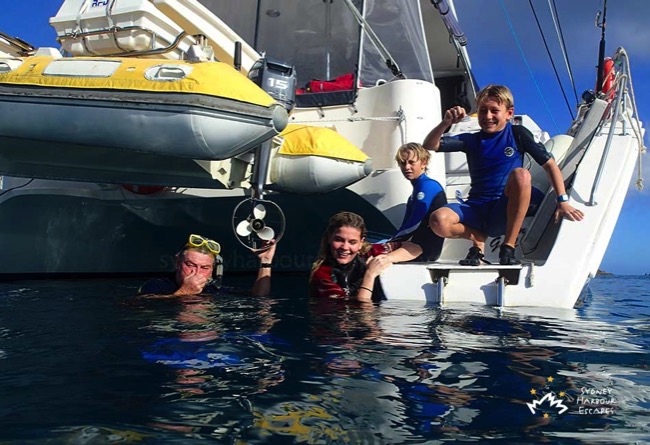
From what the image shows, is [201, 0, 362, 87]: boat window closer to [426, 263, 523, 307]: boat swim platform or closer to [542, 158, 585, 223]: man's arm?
[542, 158, 585, 223]: man's arm

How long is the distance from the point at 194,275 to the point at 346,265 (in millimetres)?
1005

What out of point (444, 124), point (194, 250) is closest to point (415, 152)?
point (444, 124)

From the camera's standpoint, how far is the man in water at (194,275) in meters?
3.78

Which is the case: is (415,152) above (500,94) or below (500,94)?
below

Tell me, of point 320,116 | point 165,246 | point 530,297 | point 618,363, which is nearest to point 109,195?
point 165,246

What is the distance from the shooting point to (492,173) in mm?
3924

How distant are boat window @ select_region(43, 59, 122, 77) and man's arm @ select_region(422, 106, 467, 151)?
2.23 meters

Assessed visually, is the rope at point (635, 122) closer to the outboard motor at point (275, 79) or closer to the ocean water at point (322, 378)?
the ocean water at point (322, 378)

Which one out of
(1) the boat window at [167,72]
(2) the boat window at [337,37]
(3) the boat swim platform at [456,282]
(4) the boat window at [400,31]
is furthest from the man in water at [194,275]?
(4) the boat window at [400,31]

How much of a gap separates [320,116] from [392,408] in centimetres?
486

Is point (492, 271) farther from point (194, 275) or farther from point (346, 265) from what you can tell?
point (194, 275)

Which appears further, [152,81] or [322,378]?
[152,81]

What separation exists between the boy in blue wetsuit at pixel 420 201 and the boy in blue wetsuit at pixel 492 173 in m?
0.18

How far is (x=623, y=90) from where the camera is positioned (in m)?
4.18
